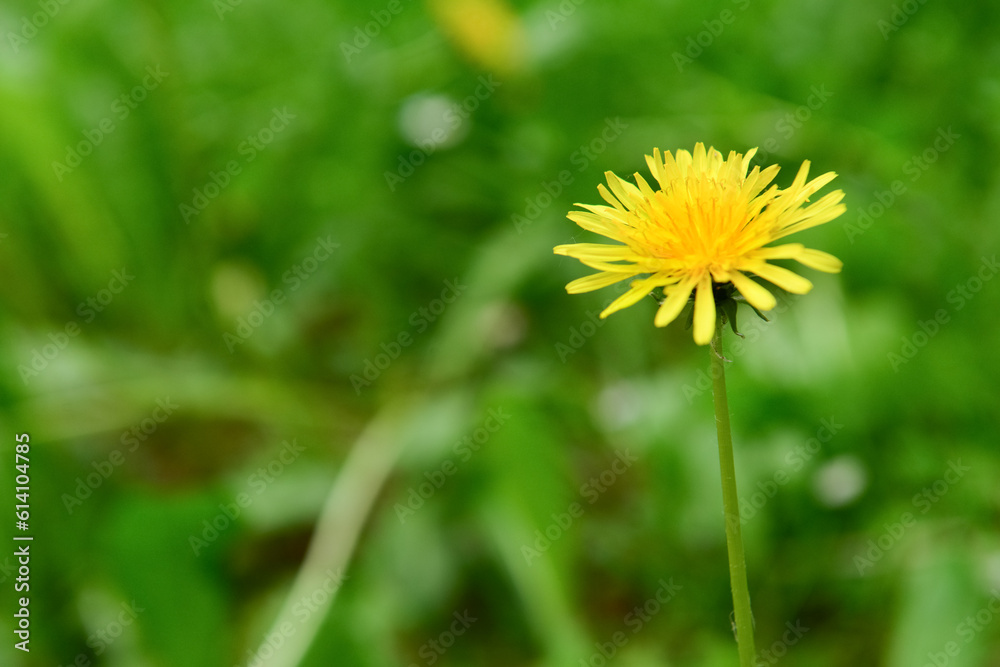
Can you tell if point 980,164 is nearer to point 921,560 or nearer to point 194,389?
point 921,560

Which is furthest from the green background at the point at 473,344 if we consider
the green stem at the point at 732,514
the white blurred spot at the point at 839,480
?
the green stem at the point at 732,514

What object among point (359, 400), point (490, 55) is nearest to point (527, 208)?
point (490, 55)

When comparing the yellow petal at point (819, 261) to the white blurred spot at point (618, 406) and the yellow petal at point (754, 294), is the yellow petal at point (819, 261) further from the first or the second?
the white blurred spot at point (618, 406)

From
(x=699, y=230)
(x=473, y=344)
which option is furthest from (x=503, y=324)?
(x=699, y=230)

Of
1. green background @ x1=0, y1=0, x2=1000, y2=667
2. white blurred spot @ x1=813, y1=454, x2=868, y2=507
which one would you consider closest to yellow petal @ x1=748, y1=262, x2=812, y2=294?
green background @ x1=0, y1=0, x2=1000, y2=667
